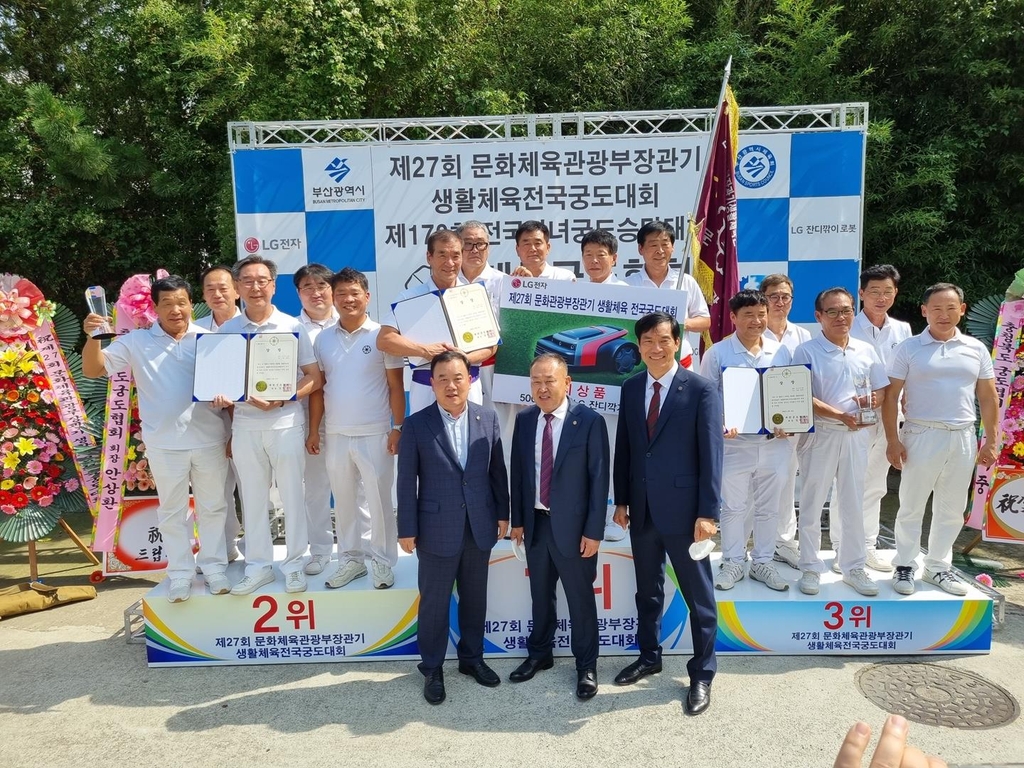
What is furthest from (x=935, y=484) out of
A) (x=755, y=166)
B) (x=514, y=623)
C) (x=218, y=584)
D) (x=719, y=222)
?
(x=218, y=584)

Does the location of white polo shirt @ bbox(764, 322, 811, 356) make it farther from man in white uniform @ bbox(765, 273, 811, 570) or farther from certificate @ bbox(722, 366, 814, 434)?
certificate @ bbox(722, 366, 814, 434)

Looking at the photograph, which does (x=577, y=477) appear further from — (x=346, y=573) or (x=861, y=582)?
(x=861, y=582)

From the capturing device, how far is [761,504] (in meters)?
3.86

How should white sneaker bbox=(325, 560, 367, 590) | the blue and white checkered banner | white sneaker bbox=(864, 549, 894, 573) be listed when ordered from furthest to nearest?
the blue and white checkered banner < white sneaker bbox=(864, 549, 894, 573) < white sneaker bbox=(325, 560, 367, 590)

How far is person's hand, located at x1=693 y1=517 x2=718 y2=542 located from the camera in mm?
3098

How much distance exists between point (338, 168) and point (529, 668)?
4.39m

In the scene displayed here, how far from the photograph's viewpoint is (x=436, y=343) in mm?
3615

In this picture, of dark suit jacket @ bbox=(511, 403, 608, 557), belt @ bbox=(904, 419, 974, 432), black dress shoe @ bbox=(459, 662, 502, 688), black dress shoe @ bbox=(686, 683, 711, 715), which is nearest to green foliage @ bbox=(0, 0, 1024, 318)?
belt @ bbox=(904, 419, 974, 432)

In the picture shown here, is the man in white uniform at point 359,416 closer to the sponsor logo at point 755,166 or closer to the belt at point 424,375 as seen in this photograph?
the belt at point 424,375

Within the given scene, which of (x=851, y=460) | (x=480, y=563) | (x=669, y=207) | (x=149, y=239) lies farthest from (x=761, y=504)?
(x=149, y=239)

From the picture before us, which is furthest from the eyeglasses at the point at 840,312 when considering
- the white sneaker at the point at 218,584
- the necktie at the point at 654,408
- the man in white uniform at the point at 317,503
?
the white sneaker at the point at 218,584

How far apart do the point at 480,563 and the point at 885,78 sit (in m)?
8.04

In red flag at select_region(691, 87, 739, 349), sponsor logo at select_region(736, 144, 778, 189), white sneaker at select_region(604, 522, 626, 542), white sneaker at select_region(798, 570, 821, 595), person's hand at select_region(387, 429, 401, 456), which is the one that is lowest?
white sneaker at select_region(798, 570, 821, 595)

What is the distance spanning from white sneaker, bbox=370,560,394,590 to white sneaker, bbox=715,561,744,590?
170 cm
